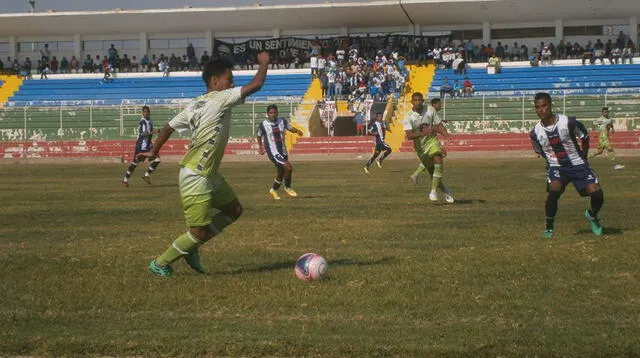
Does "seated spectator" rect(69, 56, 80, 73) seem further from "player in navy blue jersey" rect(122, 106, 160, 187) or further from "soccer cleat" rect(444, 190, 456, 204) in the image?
"soccer cleat" rect(444, 190, 456, 204)

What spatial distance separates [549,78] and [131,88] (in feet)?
80.0

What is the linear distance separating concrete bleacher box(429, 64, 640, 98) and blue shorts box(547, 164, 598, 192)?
121 feet

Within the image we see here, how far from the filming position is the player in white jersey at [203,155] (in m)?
8.93

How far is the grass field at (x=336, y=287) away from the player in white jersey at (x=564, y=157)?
39 centimetres

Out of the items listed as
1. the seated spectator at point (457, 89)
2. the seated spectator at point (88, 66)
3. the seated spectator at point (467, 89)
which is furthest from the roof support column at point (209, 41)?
the seated spectator at point (467, 89)

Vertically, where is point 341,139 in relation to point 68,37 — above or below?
below

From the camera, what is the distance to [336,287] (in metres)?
8.35

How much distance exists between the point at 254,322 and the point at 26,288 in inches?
102

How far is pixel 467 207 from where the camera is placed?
53.5 feet

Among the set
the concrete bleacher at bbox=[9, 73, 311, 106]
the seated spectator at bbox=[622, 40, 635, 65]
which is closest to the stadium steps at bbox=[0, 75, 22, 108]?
the concrete bleacher at bbox=[9, 73, 311, 106]

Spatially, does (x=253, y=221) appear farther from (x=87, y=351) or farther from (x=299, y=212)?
(x=87, y=351)

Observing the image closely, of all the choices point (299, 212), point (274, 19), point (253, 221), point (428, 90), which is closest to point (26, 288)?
point (253, 221)

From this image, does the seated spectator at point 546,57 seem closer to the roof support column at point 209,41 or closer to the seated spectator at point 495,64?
the seated spectator at point 495,64

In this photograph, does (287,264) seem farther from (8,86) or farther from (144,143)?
(8,86)
